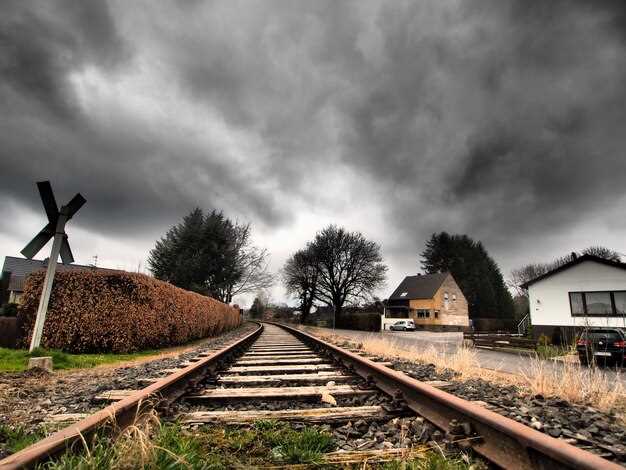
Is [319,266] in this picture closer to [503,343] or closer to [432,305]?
[432,305]

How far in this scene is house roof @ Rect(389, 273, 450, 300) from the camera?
48250 mm

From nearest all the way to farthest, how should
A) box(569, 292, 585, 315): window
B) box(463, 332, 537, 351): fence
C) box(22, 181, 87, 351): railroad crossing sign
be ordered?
box(22, 181, 87, 351): railroad crossing sign < box(463, 332, 537, 351): fence < box(569, 292, 585, 315): window

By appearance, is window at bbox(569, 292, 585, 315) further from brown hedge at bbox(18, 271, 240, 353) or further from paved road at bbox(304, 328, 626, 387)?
brown hedge at bbox(18, 271, 240, 353)

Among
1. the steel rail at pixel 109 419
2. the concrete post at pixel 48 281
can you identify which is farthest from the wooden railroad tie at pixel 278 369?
the concrete post at pixel 48 281

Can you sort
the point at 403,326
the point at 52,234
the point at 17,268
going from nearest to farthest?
1. the point at 52,234
2. the point at 17,268
3. the point at 403,326

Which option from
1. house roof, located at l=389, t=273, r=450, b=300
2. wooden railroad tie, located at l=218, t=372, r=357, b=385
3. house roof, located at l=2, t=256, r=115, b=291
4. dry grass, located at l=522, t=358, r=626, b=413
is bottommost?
wooden railroad tie, located at l=218, t=372, r=357, b=385

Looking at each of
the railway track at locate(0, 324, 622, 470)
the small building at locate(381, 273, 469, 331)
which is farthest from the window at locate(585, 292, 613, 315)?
the small building at locate(381, 273, 469, 331)

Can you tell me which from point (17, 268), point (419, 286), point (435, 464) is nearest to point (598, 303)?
point (435, 464)

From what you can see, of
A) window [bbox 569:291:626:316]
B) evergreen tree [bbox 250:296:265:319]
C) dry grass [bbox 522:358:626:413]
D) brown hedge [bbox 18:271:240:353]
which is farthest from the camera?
evergreen tree [bbox 250:296:265:319]

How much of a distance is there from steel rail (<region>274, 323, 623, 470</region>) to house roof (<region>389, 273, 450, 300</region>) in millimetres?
47586

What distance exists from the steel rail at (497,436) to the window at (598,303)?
21.9 meters

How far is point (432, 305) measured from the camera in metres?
46.8

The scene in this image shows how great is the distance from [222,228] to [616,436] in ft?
96.3

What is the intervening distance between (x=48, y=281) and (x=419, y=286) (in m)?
49.6
